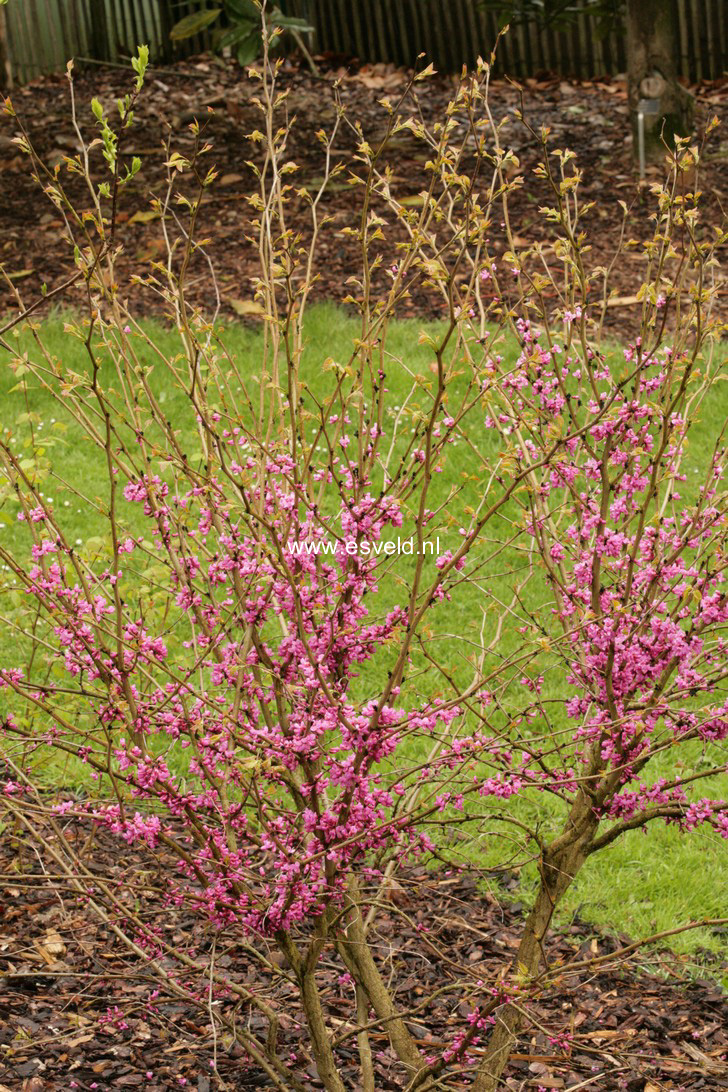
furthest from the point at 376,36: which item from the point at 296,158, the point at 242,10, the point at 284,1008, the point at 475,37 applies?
the point at 284,1008

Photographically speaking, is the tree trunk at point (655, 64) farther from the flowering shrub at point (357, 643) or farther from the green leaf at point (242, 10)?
the flowering shrub at point (357, 643)

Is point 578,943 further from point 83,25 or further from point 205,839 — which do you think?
point 83,25

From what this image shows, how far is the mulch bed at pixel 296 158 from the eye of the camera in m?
9.55

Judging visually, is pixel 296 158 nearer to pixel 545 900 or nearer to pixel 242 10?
pixel 242 10

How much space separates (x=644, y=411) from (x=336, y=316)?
236 inches

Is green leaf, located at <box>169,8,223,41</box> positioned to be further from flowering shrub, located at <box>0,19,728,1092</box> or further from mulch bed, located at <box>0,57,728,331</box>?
flowering shrub, located at <box>0,19,728,1092</box>

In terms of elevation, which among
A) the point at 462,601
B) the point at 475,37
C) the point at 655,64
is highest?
the point at 475,37

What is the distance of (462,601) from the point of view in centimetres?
619

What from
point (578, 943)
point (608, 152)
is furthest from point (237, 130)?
point (578, 943)

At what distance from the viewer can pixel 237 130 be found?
1222 centimetres

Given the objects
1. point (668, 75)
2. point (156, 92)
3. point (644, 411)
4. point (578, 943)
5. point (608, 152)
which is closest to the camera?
point (644, 411)

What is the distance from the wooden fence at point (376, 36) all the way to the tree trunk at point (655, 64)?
150 inches

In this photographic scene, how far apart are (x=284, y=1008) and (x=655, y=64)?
8.70m

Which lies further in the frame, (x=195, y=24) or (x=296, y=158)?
(x=296, y=158)
